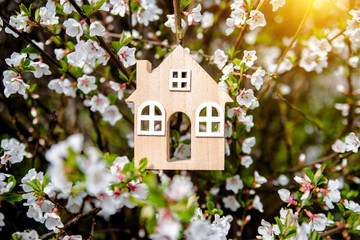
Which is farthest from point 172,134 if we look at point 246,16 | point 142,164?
point 246,16

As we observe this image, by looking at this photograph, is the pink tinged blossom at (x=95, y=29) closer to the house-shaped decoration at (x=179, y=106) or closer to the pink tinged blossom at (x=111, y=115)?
the house-shaped decoration at (x=179, y=106)

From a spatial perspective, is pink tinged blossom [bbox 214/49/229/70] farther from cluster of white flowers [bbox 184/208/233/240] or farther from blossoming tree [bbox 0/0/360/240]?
cluster of white flowers [bbox 184/208/233/240]

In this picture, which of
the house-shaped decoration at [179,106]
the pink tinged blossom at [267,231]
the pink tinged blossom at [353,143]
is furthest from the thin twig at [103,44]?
the pink tinged blossom at [353,143]

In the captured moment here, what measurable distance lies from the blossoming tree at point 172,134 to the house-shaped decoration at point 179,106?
12cm

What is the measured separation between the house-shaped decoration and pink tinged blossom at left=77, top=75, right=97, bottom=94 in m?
0.52

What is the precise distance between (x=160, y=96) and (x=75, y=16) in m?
0.91

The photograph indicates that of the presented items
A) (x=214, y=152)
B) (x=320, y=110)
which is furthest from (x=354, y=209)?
(x=320, y=110)

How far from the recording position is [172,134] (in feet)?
5.75

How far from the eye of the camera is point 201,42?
2.64m

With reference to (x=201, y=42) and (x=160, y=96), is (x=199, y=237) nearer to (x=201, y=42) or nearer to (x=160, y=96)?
(x=160, y=96)

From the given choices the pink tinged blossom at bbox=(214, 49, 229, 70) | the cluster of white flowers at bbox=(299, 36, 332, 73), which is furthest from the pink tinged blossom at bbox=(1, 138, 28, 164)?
the cluster of white flowers at bbox=(299, 36, 332, 73)

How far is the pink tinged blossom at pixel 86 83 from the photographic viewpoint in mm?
1756

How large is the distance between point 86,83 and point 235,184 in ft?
3.57

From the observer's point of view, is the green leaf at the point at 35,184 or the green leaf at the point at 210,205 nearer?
the green leaf at the point at 35,184
